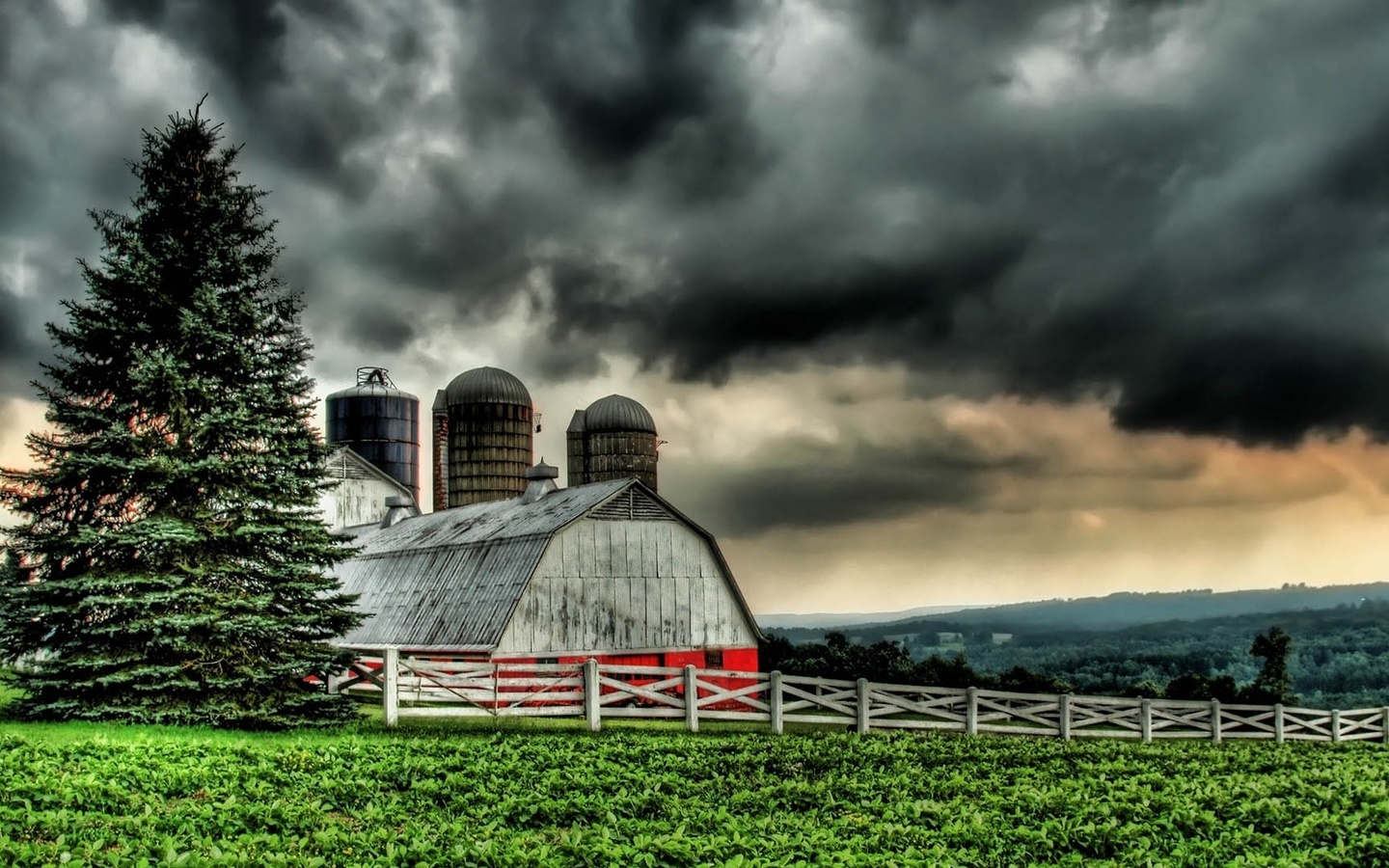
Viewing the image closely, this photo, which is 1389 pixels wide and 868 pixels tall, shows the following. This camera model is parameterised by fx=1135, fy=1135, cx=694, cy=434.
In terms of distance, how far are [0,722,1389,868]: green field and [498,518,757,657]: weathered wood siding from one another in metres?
9.35

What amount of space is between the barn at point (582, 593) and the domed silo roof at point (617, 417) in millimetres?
15241

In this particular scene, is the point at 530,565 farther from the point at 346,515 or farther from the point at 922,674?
the point at 346,515

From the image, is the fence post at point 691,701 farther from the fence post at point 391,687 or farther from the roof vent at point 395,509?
the roof vent at point 395,509

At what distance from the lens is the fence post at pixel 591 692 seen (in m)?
22.8

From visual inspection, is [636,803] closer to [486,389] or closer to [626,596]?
[626,596]

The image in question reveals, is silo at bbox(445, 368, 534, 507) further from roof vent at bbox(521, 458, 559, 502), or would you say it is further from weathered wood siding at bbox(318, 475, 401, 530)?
roof vent at bbox(521, 458, 559, 502)

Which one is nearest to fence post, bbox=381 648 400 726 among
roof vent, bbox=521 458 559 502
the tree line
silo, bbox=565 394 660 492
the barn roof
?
the barn roof

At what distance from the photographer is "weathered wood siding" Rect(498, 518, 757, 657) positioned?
1165 inches

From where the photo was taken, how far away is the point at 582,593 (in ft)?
100.0

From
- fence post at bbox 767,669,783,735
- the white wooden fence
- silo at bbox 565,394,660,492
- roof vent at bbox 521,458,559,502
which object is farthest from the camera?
silo at bbox 565,394,660,492

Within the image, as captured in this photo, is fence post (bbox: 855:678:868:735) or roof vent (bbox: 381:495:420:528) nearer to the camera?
fence post (bbox: 855:678:868:735)

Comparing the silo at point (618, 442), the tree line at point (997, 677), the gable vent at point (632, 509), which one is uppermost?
the silo at point (618, 442)

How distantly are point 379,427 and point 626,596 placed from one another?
1195 inches

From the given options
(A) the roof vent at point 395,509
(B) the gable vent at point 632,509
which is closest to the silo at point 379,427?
(A) the roof vent at point 395,509
